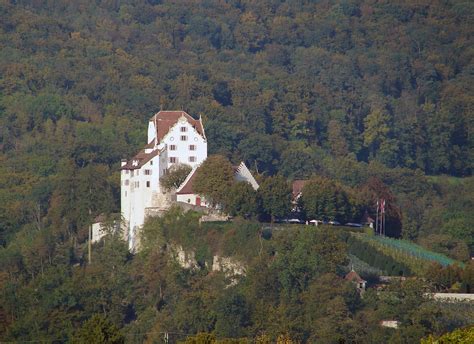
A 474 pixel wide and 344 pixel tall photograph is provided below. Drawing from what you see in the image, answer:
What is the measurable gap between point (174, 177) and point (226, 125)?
31.7 metres

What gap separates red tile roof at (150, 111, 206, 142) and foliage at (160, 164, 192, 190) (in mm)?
2589

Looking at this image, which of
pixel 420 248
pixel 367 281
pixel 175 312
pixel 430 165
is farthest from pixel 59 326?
pixel 430 165

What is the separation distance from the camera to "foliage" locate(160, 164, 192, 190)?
3729 inches

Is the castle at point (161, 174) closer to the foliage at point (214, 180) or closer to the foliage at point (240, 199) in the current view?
the foliage at point (214, 180)

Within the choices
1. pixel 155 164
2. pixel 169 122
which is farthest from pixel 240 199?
pixel 169 122

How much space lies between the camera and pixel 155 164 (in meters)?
95.7

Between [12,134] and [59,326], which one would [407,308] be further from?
[12,134]

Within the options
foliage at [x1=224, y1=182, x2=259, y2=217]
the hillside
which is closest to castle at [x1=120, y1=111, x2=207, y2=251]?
the hillside

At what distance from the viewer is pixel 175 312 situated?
294 ft

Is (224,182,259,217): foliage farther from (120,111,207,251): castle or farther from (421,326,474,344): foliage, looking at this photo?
(421,326,474,344): foliage

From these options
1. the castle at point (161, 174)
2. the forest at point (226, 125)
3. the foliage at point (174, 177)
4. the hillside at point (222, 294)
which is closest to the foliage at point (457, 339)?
the forest at point (226, 125)

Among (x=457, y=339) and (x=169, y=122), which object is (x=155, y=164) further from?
(x=457, y=339)

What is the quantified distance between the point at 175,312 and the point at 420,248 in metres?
15.9

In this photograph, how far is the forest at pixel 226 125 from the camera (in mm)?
89562
